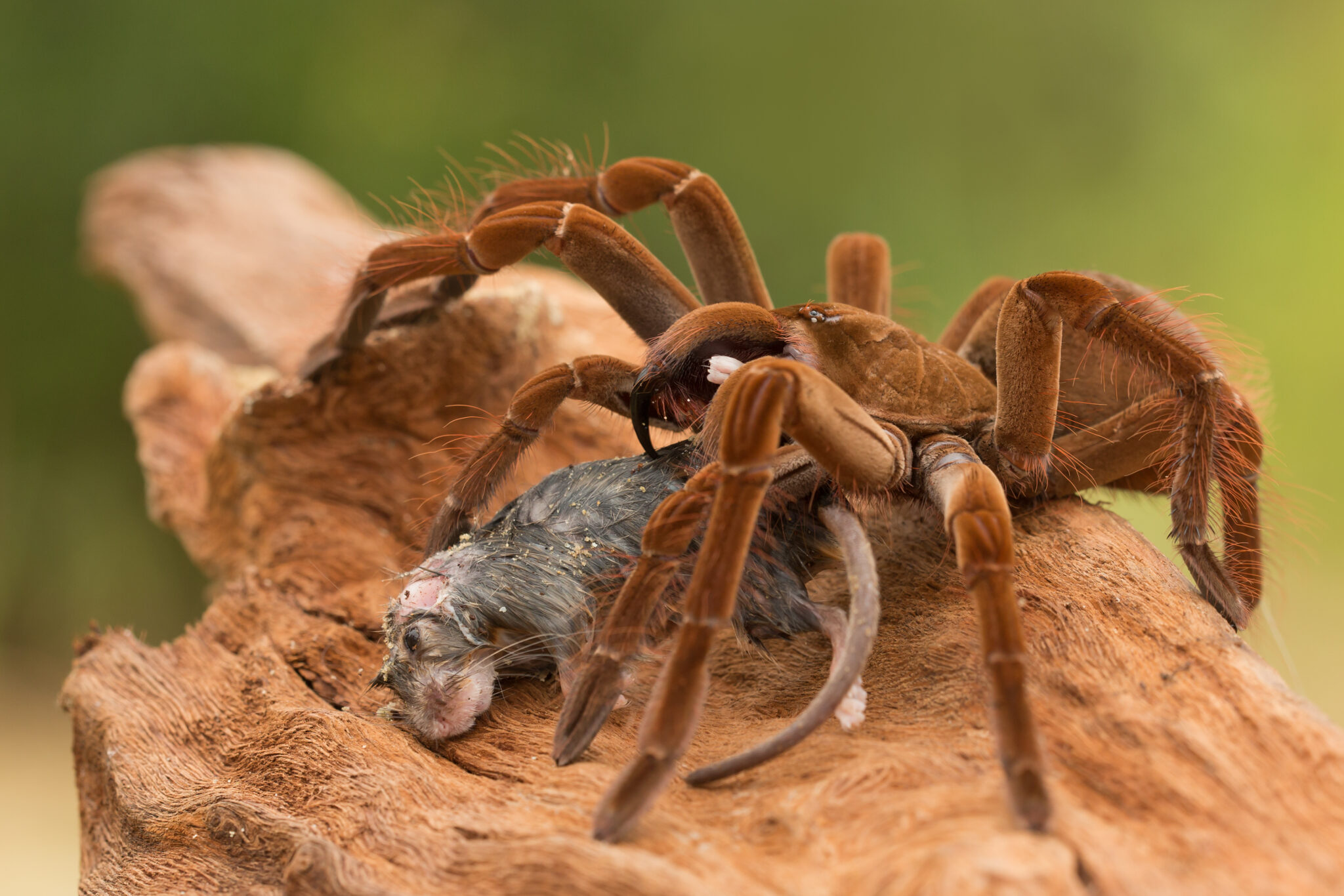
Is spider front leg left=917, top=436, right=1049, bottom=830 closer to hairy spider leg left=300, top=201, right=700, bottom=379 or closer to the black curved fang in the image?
the black curved fang

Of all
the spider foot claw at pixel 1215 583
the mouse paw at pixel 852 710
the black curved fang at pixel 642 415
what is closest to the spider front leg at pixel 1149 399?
the spider foot claw at pixel 1215 583

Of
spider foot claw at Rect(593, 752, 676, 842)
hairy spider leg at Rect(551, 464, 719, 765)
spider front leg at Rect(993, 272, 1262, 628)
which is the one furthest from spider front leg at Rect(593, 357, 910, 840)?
spider front leg at Rect(993, 272, 1262, 628)

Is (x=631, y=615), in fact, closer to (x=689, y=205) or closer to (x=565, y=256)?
(x=565, y=256)

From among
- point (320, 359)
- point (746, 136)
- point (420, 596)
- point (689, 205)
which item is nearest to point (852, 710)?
point (420, 596)

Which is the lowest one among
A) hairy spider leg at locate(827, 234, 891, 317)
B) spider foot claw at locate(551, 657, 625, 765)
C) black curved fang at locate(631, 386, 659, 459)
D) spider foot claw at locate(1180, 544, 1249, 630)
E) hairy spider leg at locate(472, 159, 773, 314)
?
spider foot claw at locate(551, 657, 625, 765)

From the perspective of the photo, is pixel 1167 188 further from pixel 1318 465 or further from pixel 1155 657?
pixel 1155 657

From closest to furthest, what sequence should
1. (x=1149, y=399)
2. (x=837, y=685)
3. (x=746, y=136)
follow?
(x=837, y=685) < (x=1149, y=399) < (x=746, y=136)
